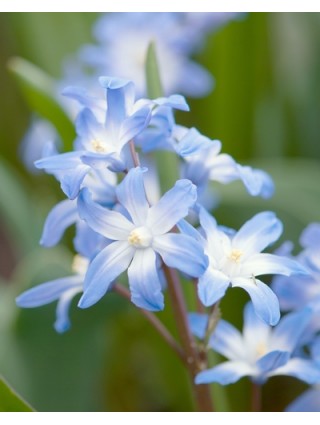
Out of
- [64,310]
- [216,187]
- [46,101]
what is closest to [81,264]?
[64,310]

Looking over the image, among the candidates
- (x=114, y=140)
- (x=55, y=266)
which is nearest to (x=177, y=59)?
(x=55, y=266)

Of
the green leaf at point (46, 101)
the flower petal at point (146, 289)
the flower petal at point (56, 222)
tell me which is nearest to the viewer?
the flower petal at point (146, 289)

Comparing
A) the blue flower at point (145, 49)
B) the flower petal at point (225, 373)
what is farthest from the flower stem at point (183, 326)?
the blue flower at point (145, 49)

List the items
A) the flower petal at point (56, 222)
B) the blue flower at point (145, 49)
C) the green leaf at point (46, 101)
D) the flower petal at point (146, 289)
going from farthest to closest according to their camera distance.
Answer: the blue flower at point (145, 49) → the green leaf at point (46, 101) → the flower petal at point (56, 222) → the flower petal at point (146, 289)

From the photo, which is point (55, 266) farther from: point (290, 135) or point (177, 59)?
point (290, 135)

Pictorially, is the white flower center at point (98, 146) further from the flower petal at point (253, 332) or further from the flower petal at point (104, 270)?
the flower petal at point (253, 332)

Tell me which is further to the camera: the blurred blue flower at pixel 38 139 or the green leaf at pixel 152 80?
the blurred blue flower at pixel 38 139
